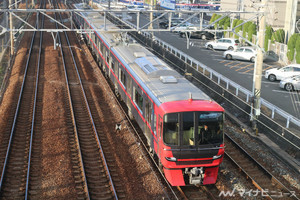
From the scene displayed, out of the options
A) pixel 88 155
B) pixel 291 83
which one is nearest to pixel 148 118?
pixel 88 155

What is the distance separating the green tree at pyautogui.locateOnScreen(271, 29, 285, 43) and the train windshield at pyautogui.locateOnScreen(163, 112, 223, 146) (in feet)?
82.0

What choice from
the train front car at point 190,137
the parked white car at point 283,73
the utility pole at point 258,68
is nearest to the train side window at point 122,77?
the utility pole at point 258,68

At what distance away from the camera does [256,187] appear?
41.2ft

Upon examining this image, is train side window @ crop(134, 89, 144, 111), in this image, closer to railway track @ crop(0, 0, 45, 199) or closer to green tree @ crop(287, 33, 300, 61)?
railway track @ crop(0, 0, 45, 199)

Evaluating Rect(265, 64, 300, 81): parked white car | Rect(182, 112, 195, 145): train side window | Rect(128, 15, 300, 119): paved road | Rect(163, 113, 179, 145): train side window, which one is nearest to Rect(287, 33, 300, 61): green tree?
Rect(128, 15, 300, 119): paved road

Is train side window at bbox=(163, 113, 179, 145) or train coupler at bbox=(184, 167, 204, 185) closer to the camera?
train side window at bbox=(163, 113, 179, 145)

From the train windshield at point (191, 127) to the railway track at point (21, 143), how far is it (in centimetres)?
428

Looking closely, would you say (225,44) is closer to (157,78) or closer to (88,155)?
(157,78)

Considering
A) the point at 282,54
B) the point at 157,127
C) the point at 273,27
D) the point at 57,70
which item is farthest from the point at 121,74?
the point at 273,27

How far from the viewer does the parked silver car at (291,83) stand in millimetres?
23969

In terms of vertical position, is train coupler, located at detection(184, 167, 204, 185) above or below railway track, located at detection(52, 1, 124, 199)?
above

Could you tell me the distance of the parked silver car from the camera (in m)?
24.0

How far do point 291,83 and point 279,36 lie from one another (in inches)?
Result: 469

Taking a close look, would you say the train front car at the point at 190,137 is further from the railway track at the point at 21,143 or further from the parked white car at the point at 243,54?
Answer: the parked white car at the point at 243,54
